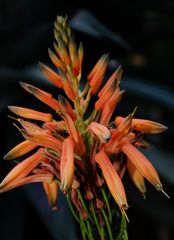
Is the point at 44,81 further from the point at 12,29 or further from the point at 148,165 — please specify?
the point at 148,165

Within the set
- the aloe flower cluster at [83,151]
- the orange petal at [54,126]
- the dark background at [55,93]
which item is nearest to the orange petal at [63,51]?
the aloe flower cluster at [83,151]

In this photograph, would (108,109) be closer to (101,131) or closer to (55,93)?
(101,131)

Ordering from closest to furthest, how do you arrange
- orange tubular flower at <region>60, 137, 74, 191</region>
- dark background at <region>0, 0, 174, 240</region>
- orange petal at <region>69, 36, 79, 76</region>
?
1. orange tubular flower at <region>60, 137, 74, 191</region>
2. orange petal at <region>69, 36, 79, 76</region>
3. dark background at <region>0, 0, 174, 240</region>

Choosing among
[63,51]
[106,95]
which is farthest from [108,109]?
[63,51]

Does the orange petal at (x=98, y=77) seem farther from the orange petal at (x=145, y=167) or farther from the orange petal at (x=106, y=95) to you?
the orange petal at (x=145, y=167)

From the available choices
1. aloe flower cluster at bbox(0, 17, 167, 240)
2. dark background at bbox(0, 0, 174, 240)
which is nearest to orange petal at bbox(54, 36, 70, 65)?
aloe flower cluster at bbox(0, 17, 167, 240)

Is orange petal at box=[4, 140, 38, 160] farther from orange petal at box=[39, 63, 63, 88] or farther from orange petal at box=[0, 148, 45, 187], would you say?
orange petal at box=[39, 63, 63, 88]

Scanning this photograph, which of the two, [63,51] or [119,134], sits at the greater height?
[63,51]
